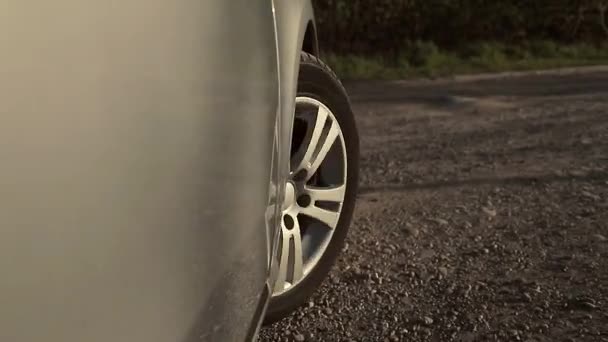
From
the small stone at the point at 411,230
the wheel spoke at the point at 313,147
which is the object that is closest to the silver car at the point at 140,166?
the wheel spoke at the point at 313,147

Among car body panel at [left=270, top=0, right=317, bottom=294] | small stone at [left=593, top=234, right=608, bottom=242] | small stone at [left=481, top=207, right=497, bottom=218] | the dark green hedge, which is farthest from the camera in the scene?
the dark green hedge

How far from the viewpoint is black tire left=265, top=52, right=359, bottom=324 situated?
121 inches

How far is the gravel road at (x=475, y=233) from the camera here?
10.2 ft

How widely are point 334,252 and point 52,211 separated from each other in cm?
197

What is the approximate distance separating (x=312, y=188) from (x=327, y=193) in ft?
0.23

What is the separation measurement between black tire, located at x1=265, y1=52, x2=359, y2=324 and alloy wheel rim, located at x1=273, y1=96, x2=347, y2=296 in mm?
23

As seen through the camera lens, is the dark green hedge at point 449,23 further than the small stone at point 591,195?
Yes

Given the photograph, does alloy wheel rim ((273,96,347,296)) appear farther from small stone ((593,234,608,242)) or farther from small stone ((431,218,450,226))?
small stone ((593,234,608,242))

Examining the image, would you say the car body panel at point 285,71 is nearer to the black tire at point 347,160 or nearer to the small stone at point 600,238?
the black tire at point 347,160

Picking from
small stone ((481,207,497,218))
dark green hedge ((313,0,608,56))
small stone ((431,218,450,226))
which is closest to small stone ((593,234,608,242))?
small stone ((481,207,497,218))

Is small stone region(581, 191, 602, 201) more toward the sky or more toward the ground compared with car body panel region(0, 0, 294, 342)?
more toward the ground

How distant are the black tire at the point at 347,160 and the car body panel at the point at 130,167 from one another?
87 centimetres

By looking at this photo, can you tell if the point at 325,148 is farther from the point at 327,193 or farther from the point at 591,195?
the point at 591,195

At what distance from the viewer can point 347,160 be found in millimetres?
3424
